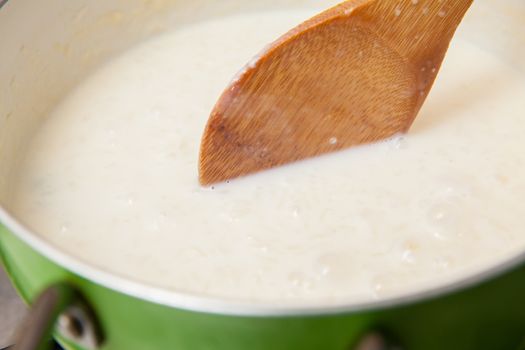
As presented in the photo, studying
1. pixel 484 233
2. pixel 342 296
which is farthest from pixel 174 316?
pixel 484 233

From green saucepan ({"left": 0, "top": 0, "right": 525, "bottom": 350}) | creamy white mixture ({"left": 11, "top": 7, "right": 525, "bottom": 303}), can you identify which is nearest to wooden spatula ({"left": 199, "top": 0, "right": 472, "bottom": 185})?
creamy white mixture ({"left": 11, "top": 7, "right": 525, "bottom": 303})

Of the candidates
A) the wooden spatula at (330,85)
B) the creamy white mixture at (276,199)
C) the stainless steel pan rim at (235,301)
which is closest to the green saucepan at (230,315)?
the stainless steel pan rim at (235,301)

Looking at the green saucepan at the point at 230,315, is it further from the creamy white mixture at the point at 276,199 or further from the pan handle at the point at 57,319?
the creamy white mixture at the point at 276,199

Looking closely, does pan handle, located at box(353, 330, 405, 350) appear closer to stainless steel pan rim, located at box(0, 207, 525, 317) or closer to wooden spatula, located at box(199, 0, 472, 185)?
stainless steel pan rim, located at box(0, 207, 525, 317)

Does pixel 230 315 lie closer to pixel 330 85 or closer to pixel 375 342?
pixel 375 342

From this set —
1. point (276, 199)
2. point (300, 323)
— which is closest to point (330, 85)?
point (276, 199)
